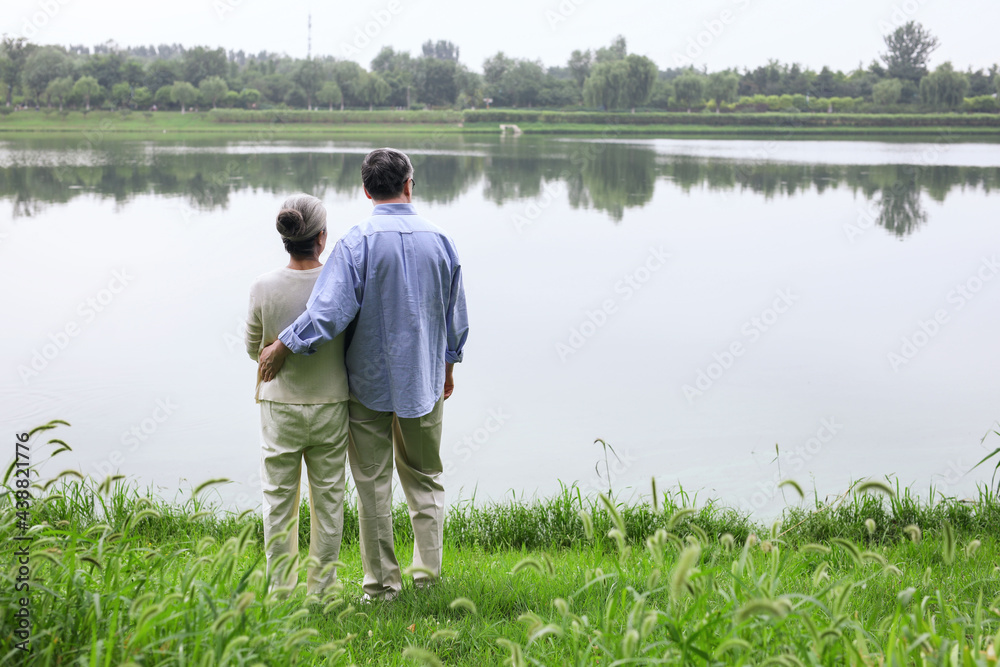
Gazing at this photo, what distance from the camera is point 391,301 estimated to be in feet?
10.9

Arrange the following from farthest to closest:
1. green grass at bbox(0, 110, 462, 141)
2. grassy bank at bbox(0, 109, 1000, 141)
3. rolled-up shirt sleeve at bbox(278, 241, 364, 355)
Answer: grassy bank at bbox(0, 109, 1000, 141) < green grass at bbox(0, 110, 462, 141) < rolled-up shirt sleeve at bbox(278, 241, 364, 355)

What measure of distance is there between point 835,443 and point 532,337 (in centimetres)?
349

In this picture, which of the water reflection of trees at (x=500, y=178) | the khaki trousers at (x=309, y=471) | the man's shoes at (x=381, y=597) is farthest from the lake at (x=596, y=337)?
the khaki trousers at (x=309, y=471)

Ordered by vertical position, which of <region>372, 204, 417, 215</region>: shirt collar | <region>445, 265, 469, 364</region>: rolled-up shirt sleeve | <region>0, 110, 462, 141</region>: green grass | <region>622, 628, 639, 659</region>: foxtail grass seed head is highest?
<region>0, 110, 462, 141</region>: green grass

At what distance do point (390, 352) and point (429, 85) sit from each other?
8733 centimetres

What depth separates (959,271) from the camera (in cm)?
1256

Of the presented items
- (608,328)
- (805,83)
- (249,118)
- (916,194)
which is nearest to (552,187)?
(916,194)

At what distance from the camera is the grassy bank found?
60562 millimetres

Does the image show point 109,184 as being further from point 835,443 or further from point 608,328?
point 835,443

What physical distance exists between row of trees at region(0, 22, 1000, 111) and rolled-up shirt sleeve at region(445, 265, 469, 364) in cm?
7266

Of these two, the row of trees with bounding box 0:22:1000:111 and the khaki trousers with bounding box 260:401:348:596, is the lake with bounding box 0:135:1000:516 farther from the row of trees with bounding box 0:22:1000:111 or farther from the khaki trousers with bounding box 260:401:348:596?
the row of trees with bounding box 0:22:1000:111

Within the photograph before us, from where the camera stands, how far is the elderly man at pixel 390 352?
3275 millimetres

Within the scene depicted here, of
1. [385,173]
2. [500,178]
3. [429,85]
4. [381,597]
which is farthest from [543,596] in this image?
[429,85]

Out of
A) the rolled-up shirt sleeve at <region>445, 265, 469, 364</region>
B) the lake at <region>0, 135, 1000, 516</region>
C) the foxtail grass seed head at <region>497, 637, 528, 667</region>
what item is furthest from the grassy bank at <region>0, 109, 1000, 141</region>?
the foxtail grass seed head at <region>497, 637, 528, 667</region>
